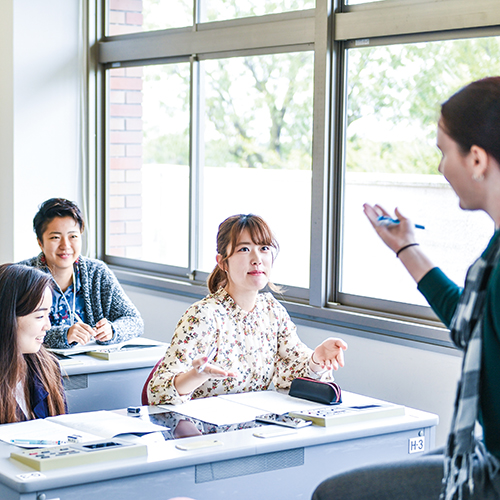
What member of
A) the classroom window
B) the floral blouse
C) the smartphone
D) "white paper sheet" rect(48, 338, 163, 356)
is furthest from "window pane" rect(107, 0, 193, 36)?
the smartphone

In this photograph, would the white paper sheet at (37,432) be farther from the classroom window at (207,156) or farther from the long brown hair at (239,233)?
the classroom window at (207,156)

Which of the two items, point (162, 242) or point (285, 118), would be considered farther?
point (162, 242)

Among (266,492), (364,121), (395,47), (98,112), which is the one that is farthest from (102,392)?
(98,112)

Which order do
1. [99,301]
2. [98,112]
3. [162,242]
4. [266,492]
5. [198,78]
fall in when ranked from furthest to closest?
[98,112] < [162,242] < [198,78] < [99,301] < [266,492]

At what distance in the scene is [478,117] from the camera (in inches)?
50.9

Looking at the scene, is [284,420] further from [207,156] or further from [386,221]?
[207,156]

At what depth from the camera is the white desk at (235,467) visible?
66.2 inches

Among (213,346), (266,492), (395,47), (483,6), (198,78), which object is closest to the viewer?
(266,492)

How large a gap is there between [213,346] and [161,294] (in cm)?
206

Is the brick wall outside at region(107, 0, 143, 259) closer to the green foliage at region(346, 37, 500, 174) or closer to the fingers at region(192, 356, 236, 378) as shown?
the green foliage at region(346, 37, 500, 174)

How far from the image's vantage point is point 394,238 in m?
1.46

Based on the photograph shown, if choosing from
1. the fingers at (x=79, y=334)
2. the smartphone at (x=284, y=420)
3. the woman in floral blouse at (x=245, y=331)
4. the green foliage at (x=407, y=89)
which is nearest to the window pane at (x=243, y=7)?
the green foliage at (x=407, y=89)

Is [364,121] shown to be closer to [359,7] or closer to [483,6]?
[359,7]

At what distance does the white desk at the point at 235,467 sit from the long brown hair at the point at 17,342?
47cm
